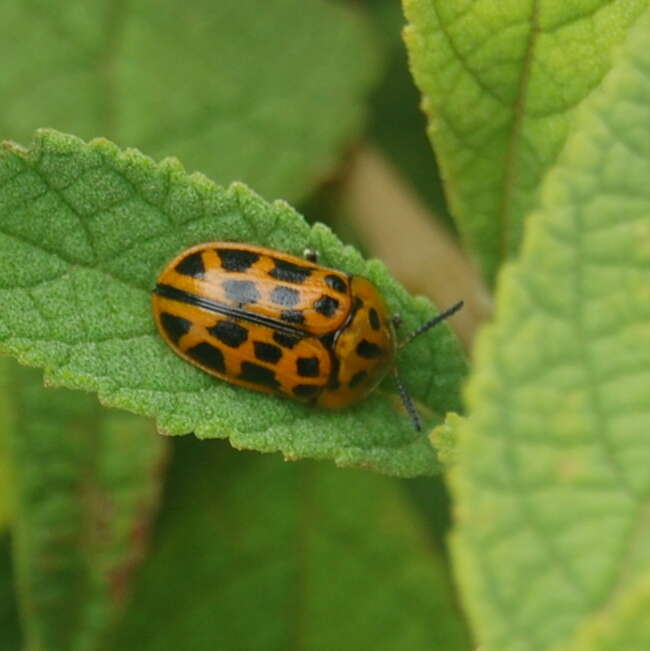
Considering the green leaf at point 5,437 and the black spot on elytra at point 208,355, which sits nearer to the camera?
the black spot on elytra at point 208,355

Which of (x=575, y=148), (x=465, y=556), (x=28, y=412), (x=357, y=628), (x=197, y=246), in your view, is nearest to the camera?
(x=465, y=556)

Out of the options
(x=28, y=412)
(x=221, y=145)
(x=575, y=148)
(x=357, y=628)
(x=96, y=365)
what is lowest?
(x=357, y=628)

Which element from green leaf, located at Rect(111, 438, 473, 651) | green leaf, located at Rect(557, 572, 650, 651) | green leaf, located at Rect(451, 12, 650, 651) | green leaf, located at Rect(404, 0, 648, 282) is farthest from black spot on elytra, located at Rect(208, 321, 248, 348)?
green leaf, located at Rect(557, 572, 650, 651)

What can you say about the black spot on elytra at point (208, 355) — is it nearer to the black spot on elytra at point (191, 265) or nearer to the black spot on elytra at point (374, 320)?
the black spot on elytra at point (191, 265)

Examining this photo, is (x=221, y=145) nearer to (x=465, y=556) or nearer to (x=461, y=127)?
(x=461, y=127)

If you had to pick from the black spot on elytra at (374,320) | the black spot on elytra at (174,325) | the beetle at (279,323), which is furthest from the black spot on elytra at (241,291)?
the black spot on elytra at (374,320)

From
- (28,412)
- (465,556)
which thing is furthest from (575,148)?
(28,412)

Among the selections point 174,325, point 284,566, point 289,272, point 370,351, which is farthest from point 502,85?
point 284,566
